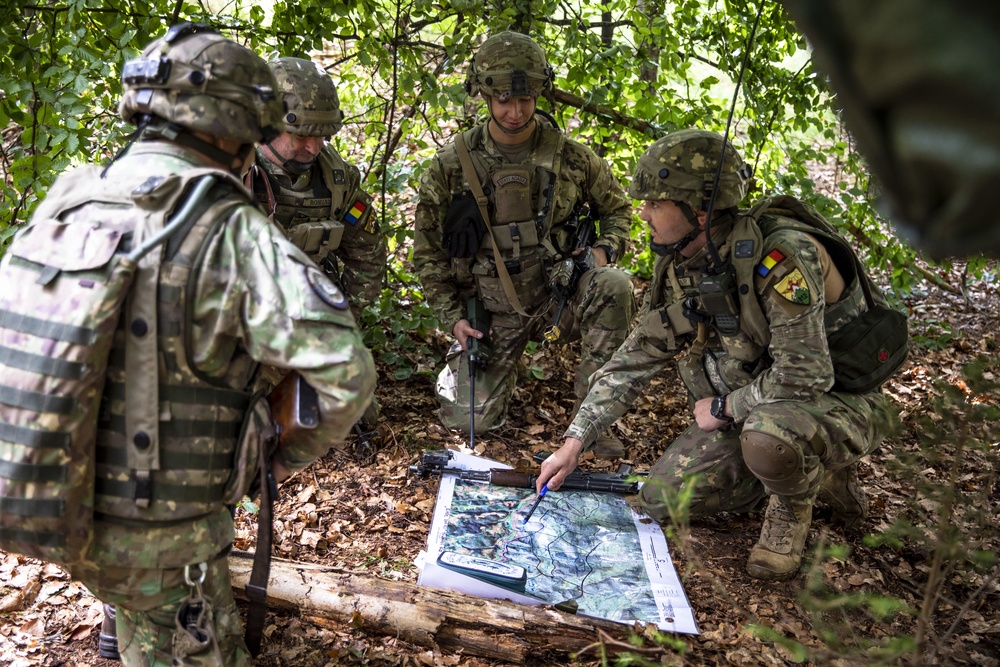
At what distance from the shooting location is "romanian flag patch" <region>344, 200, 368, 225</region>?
502 cm

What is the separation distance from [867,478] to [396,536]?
2970 mm

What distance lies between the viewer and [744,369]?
4309mm

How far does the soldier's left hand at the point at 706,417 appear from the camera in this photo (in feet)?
13.9

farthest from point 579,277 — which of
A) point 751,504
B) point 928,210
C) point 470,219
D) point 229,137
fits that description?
point 928,210

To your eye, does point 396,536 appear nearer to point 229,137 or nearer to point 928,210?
point 229,137

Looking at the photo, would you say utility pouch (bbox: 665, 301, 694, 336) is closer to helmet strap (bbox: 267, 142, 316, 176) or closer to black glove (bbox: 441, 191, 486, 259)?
black glove (bbox: 441, 191, 486, 259)

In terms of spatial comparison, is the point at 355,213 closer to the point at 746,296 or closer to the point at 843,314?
the point at 746,296

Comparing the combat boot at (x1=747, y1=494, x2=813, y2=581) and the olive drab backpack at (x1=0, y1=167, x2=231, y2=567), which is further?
the combat boot at (x1=747, y1=494, x2=813, y2=581)

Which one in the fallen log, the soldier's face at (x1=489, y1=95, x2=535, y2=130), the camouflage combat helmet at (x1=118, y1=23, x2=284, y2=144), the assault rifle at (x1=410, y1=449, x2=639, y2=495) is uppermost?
the soldier's face at (x1=489, y1=95, x2=535, y2=130)

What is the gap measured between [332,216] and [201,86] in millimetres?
2499

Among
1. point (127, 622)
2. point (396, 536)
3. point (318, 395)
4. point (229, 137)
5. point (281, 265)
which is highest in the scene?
point (229, 137)

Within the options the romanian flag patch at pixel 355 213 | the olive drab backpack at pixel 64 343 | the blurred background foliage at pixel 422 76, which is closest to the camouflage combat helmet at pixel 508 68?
the blurred background foliage at pixel 422 76

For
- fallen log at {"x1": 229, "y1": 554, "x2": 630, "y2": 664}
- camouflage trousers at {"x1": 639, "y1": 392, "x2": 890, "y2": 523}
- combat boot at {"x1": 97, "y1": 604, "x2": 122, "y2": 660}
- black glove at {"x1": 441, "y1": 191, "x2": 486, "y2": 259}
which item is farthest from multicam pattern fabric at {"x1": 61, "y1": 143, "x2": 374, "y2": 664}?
black glove at {"x1": 441, "y1": 191, "x2": 486, "y2": 259}

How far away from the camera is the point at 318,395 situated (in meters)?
2.42
